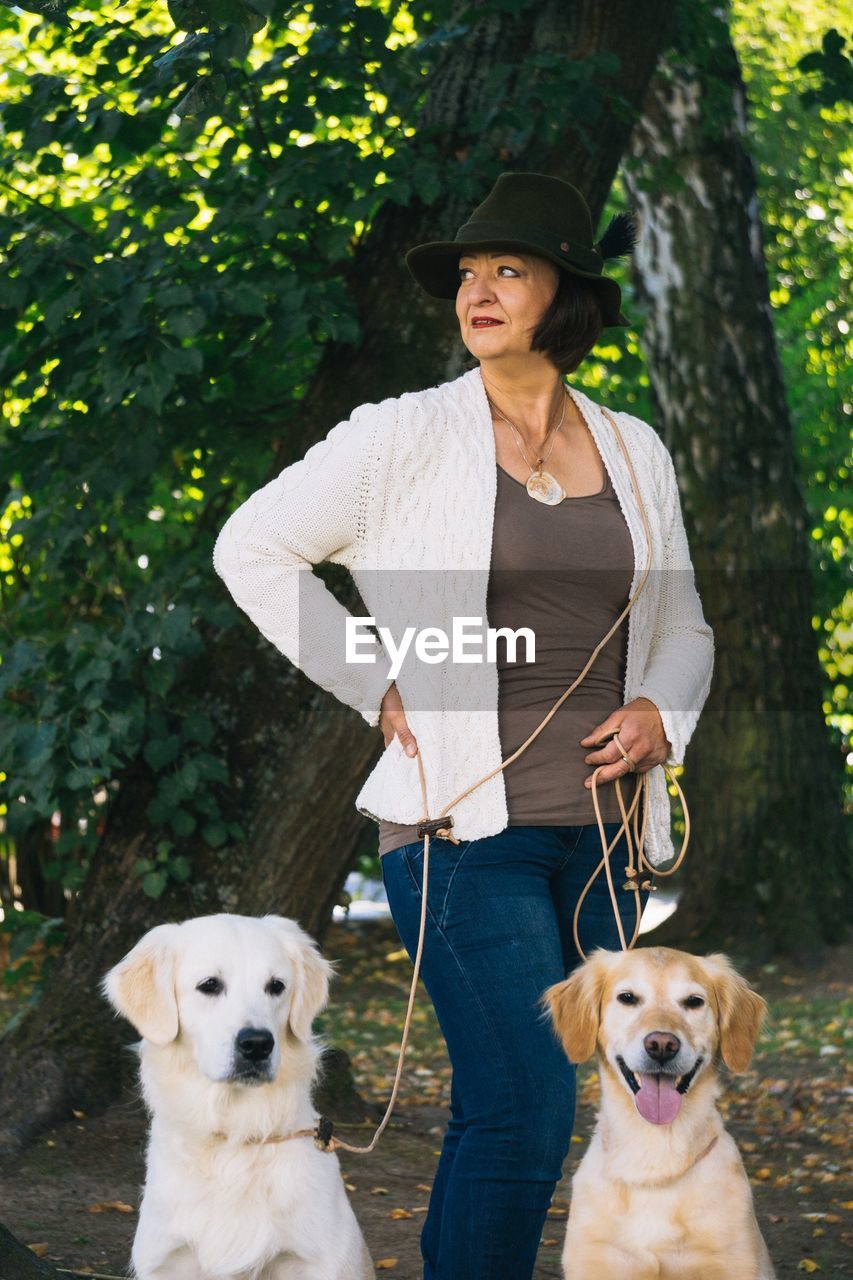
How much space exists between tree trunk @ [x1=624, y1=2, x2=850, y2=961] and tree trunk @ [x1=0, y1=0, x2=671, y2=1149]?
4328 mm

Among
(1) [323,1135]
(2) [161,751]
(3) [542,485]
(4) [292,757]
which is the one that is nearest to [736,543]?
(4) [292,757]

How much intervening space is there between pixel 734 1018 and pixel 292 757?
265cm

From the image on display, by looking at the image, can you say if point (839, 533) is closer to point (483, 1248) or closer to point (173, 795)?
point (173, 795)

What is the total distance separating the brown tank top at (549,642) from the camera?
3342 mm

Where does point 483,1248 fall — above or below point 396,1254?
above

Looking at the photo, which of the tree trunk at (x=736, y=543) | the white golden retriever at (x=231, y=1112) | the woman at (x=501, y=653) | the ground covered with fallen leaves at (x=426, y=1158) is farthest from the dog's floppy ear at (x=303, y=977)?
the tree trunk at (x=736, y=543)

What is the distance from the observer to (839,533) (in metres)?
12.9

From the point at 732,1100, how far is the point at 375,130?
4.72m

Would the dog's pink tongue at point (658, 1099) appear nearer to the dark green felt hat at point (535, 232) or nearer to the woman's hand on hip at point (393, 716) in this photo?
the woman's hand on hip at point (393, 716)

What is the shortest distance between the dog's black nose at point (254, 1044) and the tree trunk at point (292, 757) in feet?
8.04

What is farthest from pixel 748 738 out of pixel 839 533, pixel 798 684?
pixel 839 533

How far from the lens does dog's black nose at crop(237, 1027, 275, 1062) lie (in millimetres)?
3465

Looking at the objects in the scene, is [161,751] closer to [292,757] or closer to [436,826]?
[292,757]

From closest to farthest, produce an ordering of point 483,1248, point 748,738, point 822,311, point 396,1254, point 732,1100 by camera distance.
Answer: point 483,1248, point 396,1254, point 732,1100, point 748,738, point 822,311
